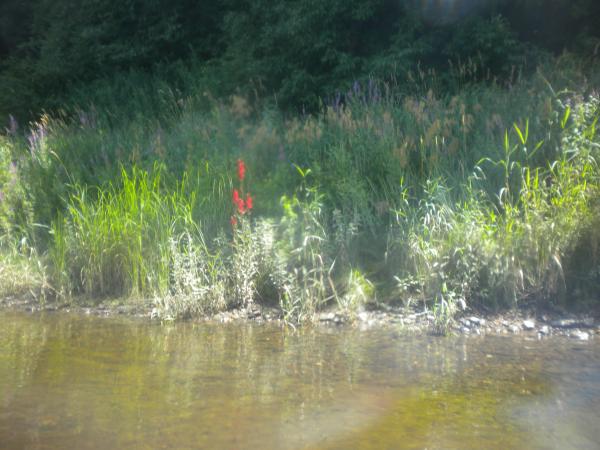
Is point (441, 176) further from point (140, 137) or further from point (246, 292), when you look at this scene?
point (140, 137)

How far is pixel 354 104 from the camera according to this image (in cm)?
970

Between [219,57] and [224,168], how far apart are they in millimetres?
7970

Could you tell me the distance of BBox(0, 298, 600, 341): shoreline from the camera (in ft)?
20.3

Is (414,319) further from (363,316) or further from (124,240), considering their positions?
(124,240)

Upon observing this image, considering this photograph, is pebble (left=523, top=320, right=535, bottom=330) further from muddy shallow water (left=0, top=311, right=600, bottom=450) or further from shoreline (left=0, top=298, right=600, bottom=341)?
muddy shallow water (left=0, top=311, right=600, bottom=450)

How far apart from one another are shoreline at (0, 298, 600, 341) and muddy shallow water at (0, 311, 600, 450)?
0.17 metres

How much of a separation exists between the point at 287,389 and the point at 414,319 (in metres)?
2.00

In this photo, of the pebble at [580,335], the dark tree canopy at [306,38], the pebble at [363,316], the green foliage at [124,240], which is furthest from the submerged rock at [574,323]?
the dark tree canopy at [306,38]

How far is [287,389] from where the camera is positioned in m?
4.87

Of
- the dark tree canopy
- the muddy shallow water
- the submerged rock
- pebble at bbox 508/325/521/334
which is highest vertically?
the dark tree canopy

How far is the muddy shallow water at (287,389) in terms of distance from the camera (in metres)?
4.10

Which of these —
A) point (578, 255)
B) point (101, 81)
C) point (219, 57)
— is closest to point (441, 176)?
point (578, 255)

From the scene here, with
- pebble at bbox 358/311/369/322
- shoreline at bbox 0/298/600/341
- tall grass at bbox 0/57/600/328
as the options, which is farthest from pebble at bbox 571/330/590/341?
pebble at bbox 358/311/369/322

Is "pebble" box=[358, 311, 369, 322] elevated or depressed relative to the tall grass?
depressed
